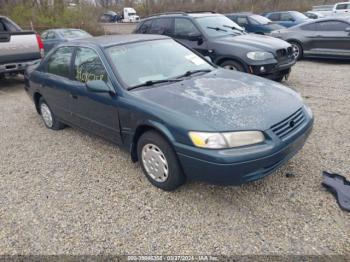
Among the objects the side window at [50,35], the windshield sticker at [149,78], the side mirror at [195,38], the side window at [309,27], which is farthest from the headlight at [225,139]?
the side window at [50,35]

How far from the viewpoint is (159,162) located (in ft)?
9.95

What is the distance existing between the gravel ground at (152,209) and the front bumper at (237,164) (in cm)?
39

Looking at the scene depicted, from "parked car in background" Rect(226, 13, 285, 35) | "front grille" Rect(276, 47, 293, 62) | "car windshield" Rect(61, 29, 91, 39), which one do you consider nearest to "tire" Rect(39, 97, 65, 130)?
"front grille" Rect(276, 47, 293, 62)

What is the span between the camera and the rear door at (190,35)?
21.5 feet

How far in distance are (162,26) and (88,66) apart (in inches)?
169

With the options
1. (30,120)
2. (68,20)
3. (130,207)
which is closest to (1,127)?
(30,120)

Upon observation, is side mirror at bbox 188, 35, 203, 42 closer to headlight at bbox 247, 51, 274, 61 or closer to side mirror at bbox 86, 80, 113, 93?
headlight at bbox 247, 51, 274, 61

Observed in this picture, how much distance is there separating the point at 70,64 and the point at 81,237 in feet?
8.14

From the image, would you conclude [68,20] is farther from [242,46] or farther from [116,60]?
[116,60]

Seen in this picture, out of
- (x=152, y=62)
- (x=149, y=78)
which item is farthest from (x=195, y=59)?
(x=149, y=78)

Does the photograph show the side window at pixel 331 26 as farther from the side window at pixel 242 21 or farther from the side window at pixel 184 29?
the side window at pixel 184 29

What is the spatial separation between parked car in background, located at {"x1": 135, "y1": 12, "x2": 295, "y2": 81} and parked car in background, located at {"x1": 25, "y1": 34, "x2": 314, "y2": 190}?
7.01 feet

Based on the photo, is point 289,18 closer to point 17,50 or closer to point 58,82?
point 17,50

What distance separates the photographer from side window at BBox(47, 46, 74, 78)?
4.17 meters
